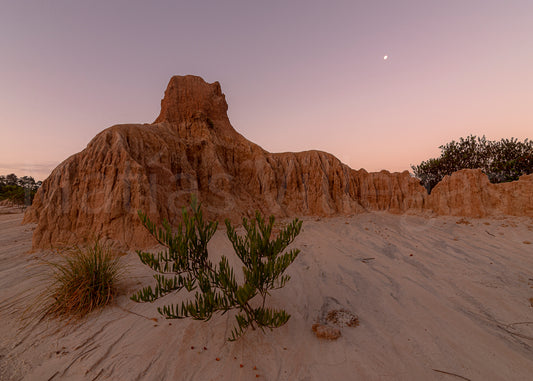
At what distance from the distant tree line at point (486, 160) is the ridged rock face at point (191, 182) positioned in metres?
14.1

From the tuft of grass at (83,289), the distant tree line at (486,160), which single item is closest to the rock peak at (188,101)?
the tuft of grass at (83,289)

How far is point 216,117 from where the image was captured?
685 inches

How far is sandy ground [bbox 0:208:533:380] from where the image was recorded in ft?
10.3

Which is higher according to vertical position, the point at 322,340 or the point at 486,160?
the point at 486,160

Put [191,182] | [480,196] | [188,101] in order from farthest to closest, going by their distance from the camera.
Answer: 1. [188,101]
2. [480,196]
3. [191,182]

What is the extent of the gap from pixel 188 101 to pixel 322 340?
17222 millimetres

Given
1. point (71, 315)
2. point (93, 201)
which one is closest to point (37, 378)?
point (71, 315)

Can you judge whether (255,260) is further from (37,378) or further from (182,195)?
(182,195)

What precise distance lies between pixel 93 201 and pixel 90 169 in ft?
5.11

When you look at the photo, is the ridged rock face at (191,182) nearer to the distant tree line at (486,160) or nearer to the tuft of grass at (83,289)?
the tuft of grass at (83,289)

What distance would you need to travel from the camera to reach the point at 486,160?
24.8m

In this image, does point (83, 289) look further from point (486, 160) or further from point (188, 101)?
point (486, 160)

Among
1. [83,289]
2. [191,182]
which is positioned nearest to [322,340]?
[83,289]

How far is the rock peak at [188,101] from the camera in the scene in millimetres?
15820
